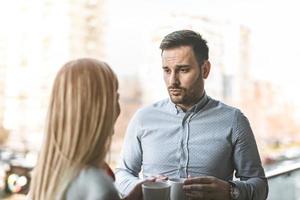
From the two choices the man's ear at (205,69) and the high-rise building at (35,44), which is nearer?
the man's ear at (205,69)

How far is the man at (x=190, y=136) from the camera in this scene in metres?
1.21

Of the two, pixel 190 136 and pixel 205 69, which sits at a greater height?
pixel 205 69

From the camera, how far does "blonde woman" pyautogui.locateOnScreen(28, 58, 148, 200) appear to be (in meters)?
0.69

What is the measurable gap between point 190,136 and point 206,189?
0.28m

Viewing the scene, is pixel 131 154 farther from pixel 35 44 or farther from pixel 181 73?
pixel 35 44

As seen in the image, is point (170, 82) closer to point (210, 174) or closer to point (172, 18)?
point (210, 174)

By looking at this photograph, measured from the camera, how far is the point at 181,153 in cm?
124

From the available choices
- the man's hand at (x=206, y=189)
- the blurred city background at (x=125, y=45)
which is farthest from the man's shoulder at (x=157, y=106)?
the blurred city background at (x=125, y=45)

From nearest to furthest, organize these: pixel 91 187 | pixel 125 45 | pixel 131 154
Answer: pixel 91 187 → pixel 131 154 → pixel 125 45

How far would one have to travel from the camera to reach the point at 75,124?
70 centimetres

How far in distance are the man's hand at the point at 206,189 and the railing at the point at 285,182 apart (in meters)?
1.20

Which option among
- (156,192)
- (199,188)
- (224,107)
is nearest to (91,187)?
(156,192)

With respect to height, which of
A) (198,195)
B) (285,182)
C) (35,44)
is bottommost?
(285,182)

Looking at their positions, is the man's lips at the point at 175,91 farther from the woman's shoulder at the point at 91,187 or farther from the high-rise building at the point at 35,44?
the high-rise building at the point at 35,44
